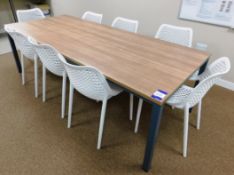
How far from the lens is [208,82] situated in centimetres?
116

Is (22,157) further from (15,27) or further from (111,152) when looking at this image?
(15,27)

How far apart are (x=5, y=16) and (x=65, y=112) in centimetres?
348

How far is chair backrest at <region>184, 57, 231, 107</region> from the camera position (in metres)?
Answer: 1.13

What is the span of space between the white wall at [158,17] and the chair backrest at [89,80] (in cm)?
173

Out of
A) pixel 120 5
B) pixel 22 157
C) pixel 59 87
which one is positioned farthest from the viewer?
pixel 120 5

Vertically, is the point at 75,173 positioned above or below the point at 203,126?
below

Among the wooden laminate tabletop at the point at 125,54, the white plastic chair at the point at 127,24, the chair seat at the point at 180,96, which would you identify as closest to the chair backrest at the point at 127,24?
the white plastic chair at the point at 127,24

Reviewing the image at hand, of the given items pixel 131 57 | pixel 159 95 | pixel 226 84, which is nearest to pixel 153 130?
pixel 159 95

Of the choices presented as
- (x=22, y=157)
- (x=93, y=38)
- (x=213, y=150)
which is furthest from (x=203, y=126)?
(x=22, y=157)

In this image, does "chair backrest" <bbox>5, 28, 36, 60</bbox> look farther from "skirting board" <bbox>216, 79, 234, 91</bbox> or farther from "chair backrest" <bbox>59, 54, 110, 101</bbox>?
"skirting board" <bbox>216, 79, 234, 91</bbox>

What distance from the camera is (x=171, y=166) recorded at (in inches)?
55.8

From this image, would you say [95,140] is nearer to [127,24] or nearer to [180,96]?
[180,96]

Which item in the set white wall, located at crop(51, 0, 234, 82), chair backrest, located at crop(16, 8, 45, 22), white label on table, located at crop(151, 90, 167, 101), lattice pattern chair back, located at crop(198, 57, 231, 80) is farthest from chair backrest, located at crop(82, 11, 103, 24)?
white label on table, located at crop(151, 90, 167, 101)

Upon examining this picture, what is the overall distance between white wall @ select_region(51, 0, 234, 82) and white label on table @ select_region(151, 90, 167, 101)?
1645mm
